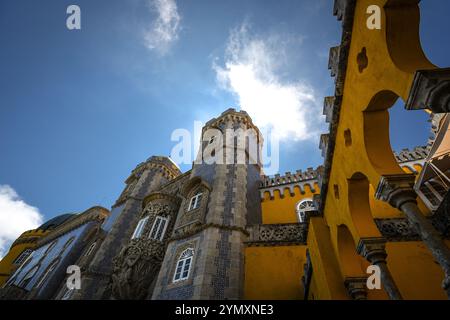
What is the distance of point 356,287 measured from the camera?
6.44 metres

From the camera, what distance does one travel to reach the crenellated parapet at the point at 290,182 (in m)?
16.5

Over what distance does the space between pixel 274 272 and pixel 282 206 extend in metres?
5.07

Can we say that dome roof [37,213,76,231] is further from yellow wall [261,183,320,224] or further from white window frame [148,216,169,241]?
yellow wall [261,183,320,224]

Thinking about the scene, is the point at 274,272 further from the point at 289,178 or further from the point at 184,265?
the point at 289,178

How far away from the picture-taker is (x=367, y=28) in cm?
500

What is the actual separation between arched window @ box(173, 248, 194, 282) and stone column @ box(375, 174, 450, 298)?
9.13m

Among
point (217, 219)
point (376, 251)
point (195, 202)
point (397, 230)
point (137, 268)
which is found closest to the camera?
point (376, 251)

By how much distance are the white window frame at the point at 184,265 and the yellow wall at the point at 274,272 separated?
264cm

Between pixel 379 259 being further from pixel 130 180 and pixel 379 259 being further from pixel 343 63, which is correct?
pixel 130 180

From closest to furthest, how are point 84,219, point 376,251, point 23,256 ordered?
point 376,251 → point 84,219 → point 23,256

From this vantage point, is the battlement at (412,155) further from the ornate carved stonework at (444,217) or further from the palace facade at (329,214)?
the ornate carved stonework at (444,217)

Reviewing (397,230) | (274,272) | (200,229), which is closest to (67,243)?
(200,229)

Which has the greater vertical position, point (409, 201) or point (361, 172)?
point (361, 172)

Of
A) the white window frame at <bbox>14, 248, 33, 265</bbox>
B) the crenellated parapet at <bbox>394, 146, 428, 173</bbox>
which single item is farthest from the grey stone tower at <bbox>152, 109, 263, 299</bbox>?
the white window frame at <bbox>14, 248, 33, 265</bbox>
